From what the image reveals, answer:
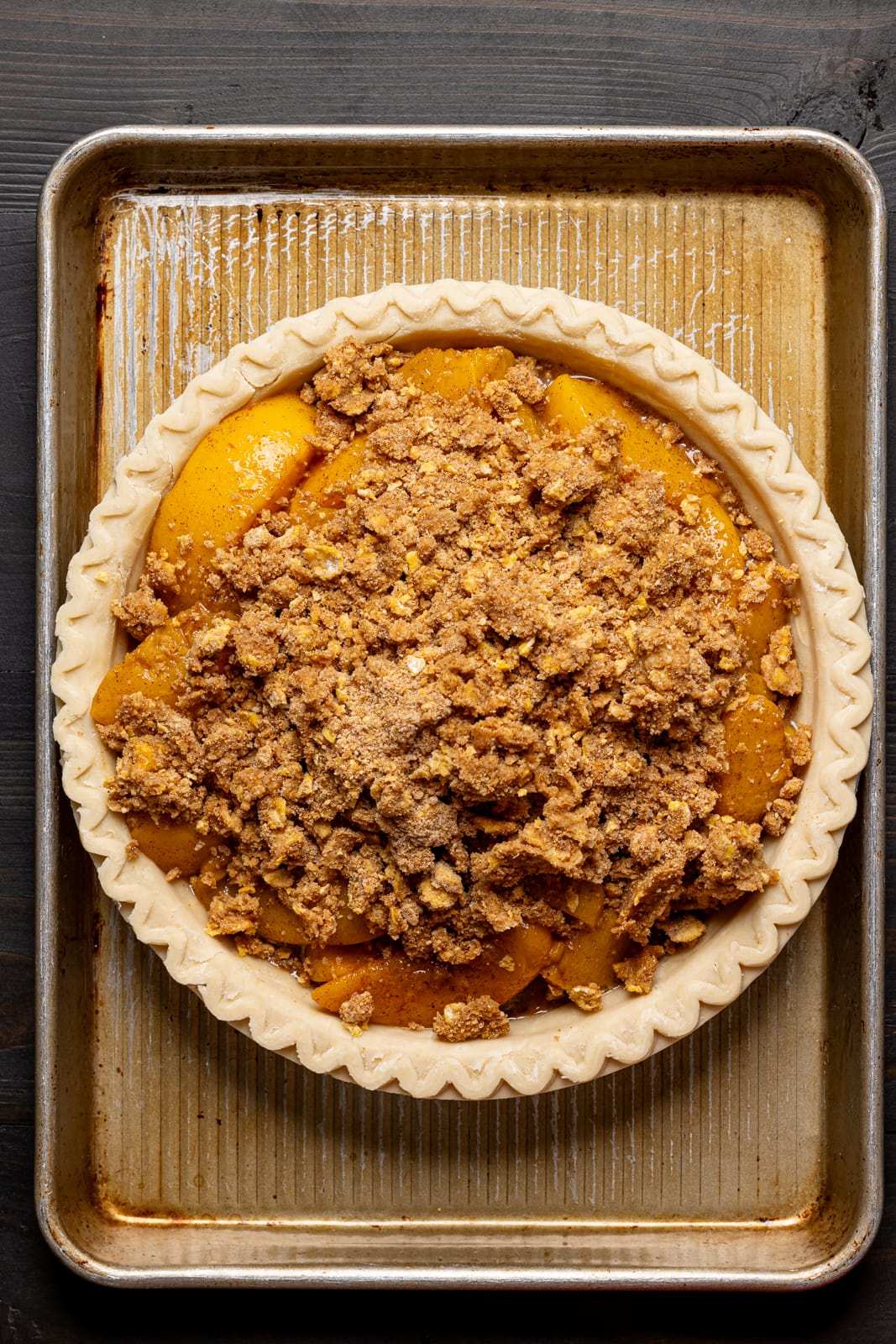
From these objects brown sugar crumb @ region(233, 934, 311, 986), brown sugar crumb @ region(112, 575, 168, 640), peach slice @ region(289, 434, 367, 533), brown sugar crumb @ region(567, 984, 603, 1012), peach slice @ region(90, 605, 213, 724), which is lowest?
brown sugar crumb @ region(567, 984, 603, 1012)

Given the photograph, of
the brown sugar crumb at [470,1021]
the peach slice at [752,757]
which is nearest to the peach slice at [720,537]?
the peach slice at [752,757]

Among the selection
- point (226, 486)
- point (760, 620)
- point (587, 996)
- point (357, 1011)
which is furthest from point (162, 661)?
point (760, 620)

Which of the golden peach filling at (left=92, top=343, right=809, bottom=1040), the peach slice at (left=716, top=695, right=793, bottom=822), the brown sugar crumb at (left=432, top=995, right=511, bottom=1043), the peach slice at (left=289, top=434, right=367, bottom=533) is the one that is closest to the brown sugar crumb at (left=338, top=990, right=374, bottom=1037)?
the golden peach filling at (left=92, top=343, right=809, bottom=1040)

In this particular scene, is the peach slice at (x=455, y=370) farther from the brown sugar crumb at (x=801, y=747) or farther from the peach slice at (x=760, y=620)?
the brown sugar crumb at (x=801, y=747)

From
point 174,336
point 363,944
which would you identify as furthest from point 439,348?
point 363,944

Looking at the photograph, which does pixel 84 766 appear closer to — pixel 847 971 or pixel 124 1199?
pixel 124 1199

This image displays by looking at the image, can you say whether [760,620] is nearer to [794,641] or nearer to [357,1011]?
[794,641]

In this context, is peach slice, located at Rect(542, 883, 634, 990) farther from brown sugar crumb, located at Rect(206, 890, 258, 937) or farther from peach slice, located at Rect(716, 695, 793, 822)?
brown sugar crumb, located at Rect(206, 890, 258, 937)
